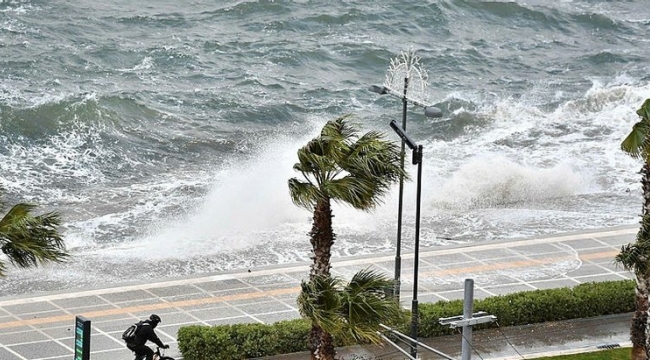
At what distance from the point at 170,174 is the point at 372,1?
27.4 meters

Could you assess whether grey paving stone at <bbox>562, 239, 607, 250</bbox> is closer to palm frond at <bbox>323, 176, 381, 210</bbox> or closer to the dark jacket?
palm frond at <bbox>323, 176, 381, 210</bbox>

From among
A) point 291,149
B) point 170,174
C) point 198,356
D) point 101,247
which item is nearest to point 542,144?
point 291,149

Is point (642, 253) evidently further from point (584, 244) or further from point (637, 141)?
point (584, 244)

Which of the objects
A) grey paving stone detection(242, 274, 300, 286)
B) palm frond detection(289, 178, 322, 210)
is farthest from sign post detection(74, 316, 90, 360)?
grey paving stone detection(242, 274, 300, 286)

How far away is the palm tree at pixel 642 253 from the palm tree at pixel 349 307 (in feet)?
16.1

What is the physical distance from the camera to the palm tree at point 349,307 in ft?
70.2

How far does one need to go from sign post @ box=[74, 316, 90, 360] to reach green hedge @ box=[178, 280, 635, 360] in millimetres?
2505

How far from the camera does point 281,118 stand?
53.0 meters

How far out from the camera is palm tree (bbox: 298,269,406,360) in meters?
21.4

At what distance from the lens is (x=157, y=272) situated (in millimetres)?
32250

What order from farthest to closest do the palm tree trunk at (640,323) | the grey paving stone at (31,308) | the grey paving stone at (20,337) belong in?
1. the grey paving stone at (31,308)
2. the grey paving stone at (20,337)
3. the palm tree trunk at (640,323)

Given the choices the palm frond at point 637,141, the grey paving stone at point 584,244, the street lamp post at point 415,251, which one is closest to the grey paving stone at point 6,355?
the street lamp post at point 415,251

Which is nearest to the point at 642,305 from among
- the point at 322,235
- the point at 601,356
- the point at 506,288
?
the point at 601,356

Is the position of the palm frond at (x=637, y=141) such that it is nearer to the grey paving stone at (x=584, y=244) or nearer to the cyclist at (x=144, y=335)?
the cyclist at (x=144, y=335)
